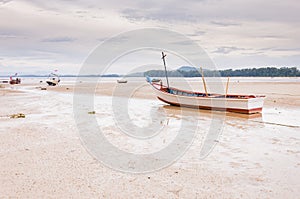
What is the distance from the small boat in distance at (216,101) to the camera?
20.1 meters

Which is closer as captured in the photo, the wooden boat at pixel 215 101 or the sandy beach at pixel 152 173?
the sandy beach at pixel 152 173

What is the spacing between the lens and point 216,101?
21141 mm

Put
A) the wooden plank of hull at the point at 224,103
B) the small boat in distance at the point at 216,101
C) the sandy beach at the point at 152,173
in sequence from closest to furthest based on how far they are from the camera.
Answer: the sandy beach at the point at 152,173, the wooden plank of hull at the point at 224,103, the small boat in distance at the point at 216,101

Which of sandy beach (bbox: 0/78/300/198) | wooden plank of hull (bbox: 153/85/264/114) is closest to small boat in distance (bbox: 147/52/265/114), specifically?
wooden plank of hull (bbox: 153/85/264/114)

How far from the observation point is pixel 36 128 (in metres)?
13.8

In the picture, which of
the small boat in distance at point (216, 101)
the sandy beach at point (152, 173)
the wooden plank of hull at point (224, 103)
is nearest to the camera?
the sandy beach at point (152, 173)

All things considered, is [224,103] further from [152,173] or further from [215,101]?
[152,173]

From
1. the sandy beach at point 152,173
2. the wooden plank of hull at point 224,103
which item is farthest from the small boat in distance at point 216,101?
the sandy beach at point 152,173

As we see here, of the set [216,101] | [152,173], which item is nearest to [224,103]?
[216,101]

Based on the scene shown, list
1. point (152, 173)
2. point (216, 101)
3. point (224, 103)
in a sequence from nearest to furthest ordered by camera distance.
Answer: point (152, 173), point (224, 103), point (216, 101)

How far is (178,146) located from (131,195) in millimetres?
4928

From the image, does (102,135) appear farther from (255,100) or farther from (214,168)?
(255,100)

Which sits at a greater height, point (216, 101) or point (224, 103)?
point (216, 101)

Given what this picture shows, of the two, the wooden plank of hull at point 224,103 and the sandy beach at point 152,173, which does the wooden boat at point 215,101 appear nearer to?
the wooden plank of hull at point 224,103
